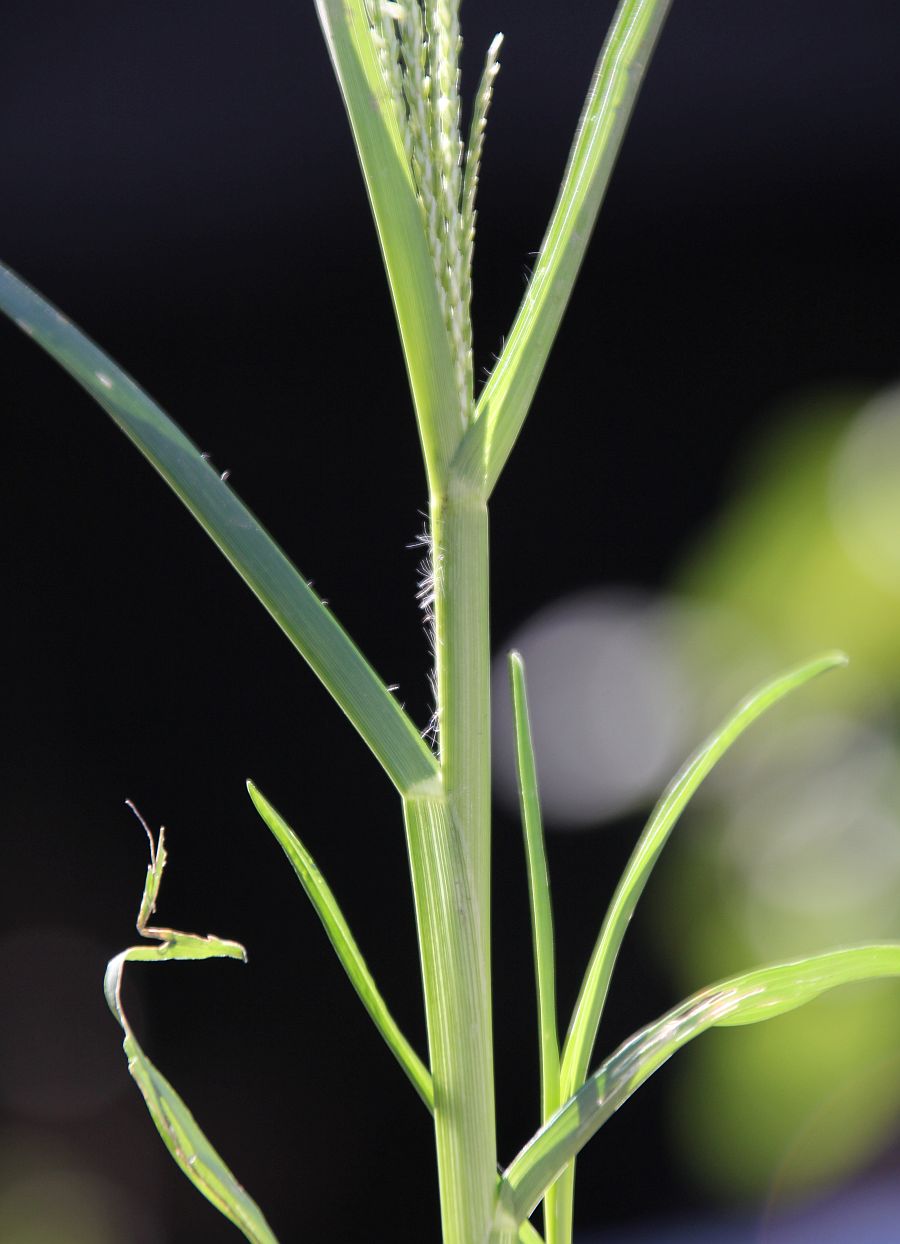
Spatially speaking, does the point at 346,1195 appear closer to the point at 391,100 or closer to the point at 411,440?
the point at 411,440

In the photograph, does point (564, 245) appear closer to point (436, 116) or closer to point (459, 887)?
point (436, 116)

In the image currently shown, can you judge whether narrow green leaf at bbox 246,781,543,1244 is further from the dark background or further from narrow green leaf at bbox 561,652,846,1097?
the dark background

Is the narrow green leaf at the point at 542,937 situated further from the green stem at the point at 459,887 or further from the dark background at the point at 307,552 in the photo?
the dark background at the point at 307,552

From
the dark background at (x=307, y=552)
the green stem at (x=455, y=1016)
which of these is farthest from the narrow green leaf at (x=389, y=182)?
the dark background at (x=307, y=552)

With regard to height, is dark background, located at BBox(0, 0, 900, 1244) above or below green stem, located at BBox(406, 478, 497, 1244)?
below

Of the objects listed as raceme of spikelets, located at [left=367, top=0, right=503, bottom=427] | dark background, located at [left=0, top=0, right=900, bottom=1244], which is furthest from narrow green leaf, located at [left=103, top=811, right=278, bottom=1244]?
dark background, located at [left=0, top=0, right=900, bottom=1244]

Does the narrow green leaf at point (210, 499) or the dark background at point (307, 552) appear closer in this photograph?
the narrow green leaf at point (210, 499)

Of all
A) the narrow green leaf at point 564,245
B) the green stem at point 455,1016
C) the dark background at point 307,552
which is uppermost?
the narrow green leaf at point 564,245

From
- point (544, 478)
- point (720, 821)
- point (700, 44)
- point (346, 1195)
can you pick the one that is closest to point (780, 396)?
point (544, 478)
